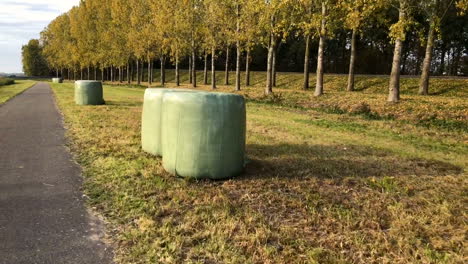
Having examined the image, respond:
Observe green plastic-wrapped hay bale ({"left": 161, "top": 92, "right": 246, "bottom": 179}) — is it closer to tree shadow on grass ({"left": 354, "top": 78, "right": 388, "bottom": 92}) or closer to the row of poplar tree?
the row of poplar tree

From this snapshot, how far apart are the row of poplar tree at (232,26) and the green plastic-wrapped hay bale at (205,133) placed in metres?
9.33

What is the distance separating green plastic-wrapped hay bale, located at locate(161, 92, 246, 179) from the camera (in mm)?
5098

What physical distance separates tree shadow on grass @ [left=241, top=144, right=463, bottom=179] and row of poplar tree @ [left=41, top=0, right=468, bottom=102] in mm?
6681

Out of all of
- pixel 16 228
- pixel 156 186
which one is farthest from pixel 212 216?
pixel 16 228

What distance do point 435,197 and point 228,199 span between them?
2854mm

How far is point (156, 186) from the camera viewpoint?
5.09 meters

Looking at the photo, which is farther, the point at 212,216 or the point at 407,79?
the point at 407,79

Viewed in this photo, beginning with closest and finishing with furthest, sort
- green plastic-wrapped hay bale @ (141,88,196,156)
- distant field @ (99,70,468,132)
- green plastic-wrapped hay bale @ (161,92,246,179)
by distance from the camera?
green plastic-wrapped hay bale @ (161,92,246,179)
green plastic-wrapped hay bale @ (141,88,196,156)
distant field @ (99,70,468,132)

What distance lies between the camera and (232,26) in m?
24.7

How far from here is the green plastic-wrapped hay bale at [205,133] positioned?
510cm

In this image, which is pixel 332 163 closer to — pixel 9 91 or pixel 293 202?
pixel 293 202

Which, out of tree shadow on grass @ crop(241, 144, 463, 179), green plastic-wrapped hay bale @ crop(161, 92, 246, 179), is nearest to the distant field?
tree shadow on grass @ crop(241, 144, 463, 179)

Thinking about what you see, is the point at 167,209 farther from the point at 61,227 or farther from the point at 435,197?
the point at 435,197

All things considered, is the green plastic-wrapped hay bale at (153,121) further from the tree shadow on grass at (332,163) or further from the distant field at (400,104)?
the distant field at (400,104)
